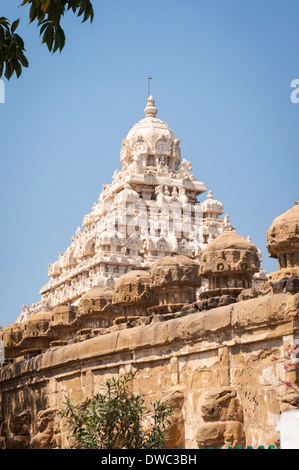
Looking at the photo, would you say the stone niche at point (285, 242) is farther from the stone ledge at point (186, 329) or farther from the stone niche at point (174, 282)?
the stone niche at point (174, 282)

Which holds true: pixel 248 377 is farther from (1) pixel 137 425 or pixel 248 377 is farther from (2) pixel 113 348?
(2) pixel 113 348

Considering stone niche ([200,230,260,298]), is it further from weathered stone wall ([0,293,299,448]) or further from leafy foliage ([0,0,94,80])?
leafy foliage ([0,0,94,80])

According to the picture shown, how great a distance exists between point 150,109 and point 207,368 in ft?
158

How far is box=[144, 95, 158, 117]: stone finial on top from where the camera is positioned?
5806cm


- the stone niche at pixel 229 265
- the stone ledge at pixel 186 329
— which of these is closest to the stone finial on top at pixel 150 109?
the stone ledge at pixel 186 329

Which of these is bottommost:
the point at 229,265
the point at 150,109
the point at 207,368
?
the point at 207,368

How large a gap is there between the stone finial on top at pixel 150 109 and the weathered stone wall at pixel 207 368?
44.7m

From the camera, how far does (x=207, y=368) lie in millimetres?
10719

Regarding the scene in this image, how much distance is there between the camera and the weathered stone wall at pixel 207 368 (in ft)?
31.1

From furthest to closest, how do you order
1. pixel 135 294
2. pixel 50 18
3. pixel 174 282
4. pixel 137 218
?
pixel 137 218 → pixel 135 294 → pixel 174 282 → pixel 50 18

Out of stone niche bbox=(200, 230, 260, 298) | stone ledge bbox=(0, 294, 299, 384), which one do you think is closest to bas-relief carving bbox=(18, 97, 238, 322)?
stone ledge bbox=(0, 294, 299, 384)

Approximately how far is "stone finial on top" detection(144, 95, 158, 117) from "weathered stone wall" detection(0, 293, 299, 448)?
147 feet

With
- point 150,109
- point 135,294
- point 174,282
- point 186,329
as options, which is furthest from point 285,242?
point 150,109

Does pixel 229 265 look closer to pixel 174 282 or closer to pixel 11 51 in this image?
pixel 174 282
